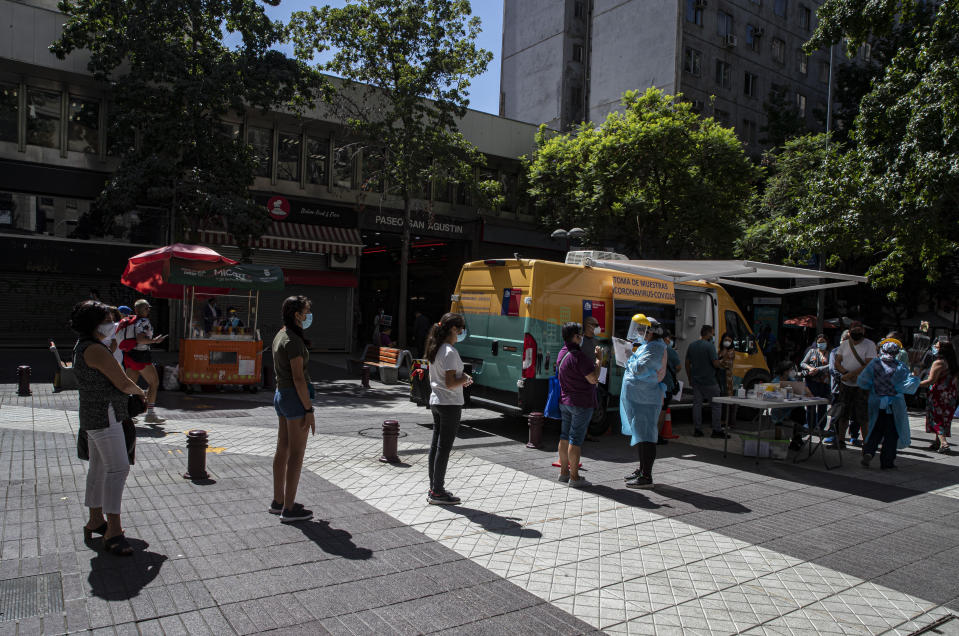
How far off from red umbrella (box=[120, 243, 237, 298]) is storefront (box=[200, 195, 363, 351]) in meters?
7.88

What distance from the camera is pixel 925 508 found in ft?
22.4

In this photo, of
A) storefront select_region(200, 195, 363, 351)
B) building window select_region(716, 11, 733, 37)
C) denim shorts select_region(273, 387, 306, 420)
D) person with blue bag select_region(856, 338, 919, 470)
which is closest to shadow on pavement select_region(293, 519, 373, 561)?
denim shorts select_region(273, 387, 306, 420)

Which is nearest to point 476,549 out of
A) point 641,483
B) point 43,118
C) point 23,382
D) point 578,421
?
point 578,421

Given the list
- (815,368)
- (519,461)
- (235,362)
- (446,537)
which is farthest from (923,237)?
(235,362)

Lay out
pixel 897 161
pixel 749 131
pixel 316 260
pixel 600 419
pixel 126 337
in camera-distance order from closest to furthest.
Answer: pixel 126 337, pixel 600 419, pixel 897 161, pixel 316 260, pixel 749 131

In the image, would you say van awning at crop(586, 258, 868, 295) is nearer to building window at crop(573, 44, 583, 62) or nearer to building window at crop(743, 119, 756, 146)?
building window at crop(743, 119, 756, 146)

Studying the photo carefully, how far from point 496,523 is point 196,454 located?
317 centimetres

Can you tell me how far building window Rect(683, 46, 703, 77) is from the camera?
113ft

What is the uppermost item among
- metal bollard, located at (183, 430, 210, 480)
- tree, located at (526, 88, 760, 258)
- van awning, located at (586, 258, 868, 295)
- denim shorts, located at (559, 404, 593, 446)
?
tree, located at (526, 88, 760, 258)

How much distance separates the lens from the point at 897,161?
13016mm

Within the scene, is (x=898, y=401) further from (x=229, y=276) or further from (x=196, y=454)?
(x=229, y=276)

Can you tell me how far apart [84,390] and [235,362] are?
29.5ft

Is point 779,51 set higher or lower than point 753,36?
lower

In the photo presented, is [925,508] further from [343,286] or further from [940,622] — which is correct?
[343,286]
